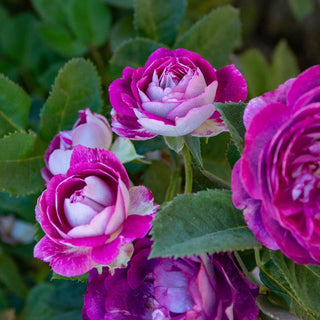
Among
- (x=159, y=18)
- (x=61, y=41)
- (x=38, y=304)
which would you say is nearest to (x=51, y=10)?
(x=61, y=41)

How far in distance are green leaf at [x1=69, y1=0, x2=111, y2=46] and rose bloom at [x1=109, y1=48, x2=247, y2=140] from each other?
0.45m

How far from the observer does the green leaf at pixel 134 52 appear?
0.67 m

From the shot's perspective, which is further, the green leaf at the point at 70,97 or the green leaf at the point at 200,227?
the green leaf at the point at 70,97

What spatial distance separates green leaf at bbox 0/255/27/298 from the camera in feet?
2.86

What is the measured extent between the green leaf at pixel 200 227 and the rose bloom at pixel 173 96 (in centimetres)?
7

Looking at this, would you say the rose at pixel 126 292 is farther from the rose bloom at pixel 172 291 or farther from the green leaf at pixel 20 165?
the green leaf at pixel 20 165

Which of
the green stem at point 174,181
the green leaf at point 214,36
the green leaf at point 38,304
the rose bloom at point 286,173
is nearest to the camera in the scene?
the rose bloom at point 286,173

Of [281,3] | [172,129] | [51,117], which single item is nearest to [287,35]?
[281,3]

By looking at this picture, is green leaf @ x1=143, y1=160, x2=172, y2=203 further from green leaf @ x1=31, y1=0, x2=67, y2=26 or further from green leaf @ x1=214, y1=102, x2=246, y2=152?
green leaf @ x1=31, y1=0, x2=67, y2=26

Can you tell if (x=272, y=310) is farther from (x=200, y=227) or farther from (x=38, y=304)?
(x=38, y=304)

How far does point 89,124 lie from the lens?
53 cm

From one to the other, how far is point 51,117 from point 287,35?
104 centimetres

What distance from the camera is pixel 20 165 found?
59cm

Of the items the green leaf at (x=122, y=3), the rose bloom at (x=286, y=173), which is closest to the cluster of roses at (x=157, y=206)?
the rose bloom at (x=286, y=173)
